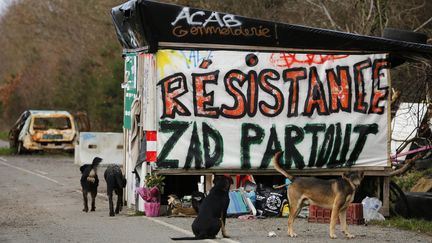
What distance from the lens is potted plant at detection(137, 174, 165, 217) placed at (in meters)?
15.3

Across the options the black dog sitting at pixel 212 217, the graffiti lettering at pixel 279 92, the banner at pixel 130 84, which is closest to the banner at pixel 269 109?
the graffiti lettering at pixel 279 92

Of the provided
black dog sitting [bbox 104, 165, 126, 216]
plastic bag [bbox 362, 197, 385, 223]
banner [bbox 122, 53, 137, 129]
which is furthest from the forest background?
black dog sitting [bbox 104, 165, 126, 216]

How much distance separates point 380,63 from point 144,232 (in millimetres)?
5694

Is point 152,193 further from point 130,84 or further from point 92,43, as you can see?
point 92,43

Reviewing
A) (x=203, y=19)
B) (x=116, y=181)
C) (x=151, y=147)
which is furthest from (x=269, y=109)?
(x=116, y=181)

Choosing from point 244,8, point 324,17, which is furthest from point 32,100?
point 324,17

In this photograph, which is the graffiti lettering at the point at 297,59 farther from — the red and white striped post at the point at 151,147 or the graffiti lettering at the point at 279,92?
the red and white striped post at the point at 151,147

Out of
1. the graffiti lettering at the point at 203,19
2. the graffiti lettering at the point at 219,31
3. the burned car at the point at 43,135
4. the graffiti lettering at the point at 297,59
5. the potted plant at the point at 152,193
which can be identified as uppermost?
the graffiti lettering at the point at 203,19

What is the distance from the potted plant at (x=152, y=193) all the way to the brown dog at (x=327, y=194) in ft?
9.68

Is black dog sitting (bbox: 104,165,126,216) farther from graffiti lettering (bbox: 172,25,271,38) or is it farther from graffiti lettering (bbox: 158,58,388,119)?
graffiti lettering (bbox: 172,25,271,38)

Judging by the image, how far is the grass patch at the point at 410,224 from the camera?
13947mm

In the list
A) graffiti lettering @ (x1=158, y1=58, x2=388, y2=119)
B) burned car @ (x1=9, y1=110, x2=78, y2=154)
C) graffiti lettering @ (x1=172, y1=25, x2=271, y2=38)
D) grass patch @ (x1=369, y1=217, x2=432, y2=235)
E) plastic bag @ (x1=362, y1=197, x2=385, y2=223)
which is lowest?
grass patch @ (x1=369, y1=217, x2=432, y2=235)

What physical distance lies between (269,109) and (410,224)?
3168mm

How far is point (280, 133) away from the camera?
52.4 ft
